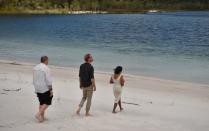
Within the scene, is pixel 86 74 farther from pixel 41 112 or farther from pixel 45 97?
pixel 41 112

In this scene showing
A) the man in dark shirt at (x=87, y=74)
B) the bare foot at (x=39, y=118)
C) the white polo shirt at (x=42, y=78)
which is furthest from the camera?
the man in dark shirt at (x=87, y=74)

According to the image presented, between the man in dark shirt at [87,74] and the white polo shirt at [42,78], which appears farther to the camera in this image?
the man in dark shirt at [87,74]

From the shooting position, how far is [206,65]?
103 ft

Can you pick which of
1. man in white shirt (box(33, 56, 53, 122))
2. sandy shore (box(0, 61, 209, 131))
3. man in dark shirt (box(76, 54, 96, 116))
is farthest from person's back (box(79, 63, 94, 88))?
man in white shirt (box(33, 56, 53, 122))

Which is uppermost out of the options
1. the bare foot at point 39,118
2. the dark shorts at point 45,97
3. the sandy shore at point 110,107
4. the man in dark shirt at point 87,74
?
the man in dark shirt at point 87,74

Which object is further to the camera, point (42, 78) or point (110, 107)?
point (110, 107)

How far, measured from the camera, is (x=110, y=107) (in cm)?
1449

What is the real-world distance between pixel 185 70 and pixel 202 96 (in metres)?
11.0

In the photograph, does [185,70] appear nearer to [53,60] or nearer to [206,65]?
[206,65]

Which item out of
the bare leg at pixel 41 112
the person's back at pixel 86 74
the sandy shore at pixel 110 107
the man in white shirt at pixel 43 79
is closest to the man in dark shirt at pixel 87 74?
the person's back at pixel 86 74

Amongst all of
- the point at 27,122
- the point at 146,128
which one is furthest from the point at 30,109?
the point at 146,128

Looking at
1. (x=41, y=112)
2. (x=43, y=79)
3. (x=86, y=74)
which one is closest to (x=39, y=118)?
(x=41, y=112)

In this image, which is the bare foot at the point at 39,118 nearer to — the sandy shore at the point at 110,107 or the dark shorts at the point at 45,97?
the sandy shore at the point at 110,107

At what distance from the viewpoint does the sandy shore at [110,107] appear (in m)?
12.0
